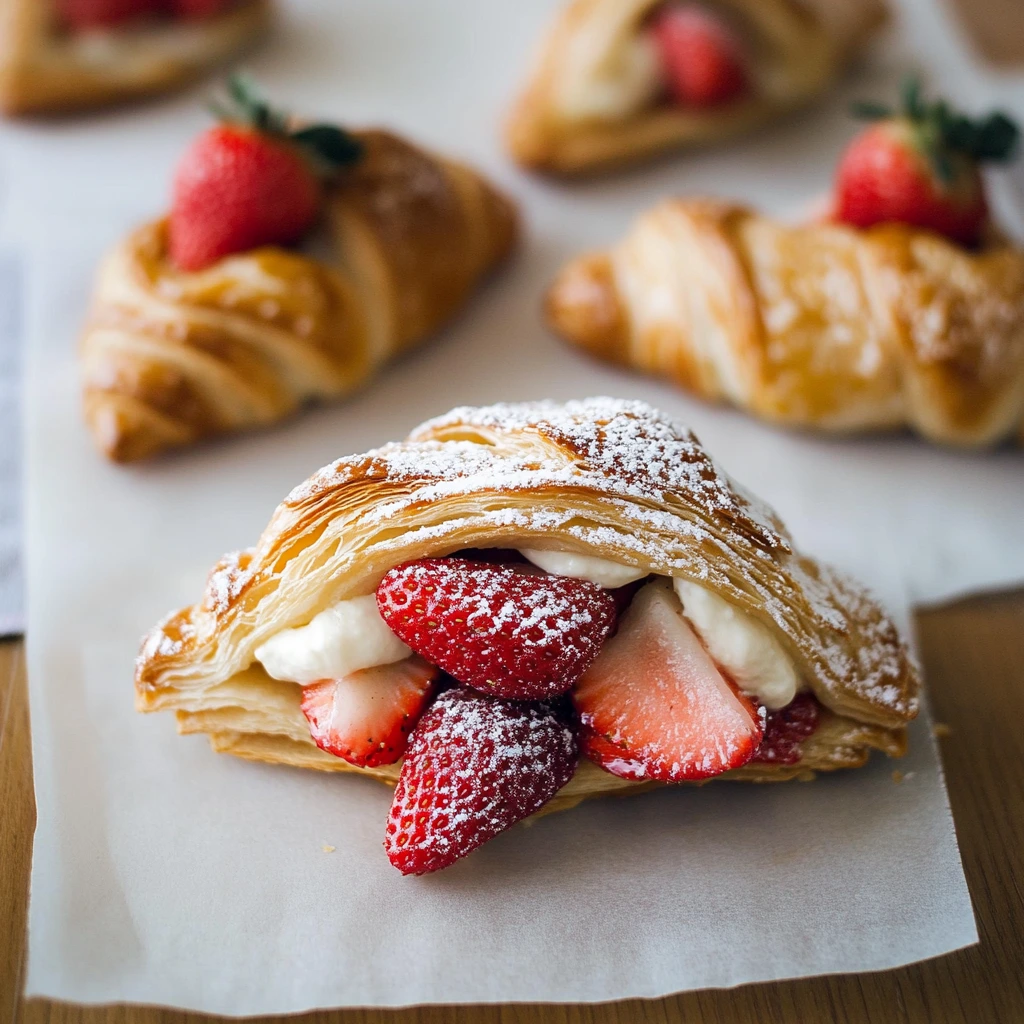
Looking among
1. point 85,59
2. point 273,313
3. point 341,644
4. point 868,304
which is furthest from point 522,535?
point 85,59

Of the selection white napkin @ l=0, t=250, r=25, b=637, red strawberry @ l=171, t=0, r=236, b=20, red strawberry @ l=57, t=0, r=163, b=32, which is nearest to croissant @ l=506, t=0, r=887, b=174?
red strawberry @ l=171, t=0, r=236, b=20

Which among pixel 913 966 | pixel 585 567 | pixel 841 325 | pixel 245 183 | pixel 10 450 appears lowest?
pixel 913 966

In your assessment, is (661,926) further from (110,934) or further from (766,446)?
(766,446)

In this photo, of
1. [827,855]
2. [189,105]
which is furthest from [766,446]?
[189,105]

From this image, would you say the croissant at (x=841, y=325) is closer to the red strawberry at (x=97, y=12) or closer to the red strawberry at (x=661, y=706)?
the red strawberry at (x=661, y=706)

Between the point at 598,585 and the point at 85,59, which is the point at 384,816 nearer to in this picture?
the point at 598,585

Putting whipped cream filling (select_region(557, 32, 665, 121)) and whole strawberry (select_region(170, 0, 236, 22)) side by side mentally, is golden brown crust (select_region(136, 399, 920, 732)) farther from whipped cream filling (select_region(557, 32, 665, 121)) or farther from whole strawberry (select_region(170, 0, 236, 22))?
whole strawberry (select_region(170, 0, 236, 22))
